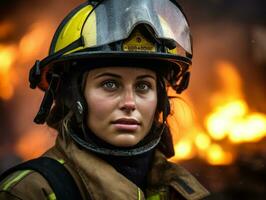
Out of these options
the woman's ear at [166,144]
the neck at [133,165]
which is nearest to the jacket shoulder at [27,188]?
the neck at [133,165]

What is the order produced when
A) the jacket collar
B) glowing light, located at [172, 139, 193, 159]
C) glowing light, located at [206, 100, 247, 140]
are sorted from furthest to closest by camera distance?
1. glowing light, located at [206, 100, 247, 140]
2. glowing light, located at [172, 139, 193, 159]
3. the jacket collar

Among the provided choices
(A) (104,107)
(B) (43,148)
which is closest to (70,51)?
(A) (104,107)

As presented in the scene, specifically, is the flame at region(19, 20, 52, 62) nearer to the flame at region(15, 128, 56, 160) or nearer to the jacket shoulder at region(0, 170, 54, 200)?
the flame at region(15, 128, 56, 160)

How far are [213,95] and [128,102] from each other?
6.56m

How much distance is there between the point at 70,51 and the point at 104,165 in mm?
639

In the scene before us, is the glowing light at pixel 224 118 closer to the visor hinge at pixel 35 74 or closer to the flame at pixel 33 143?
the flame at pixel 33 143

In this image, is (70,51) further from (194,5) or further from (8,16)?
(194,5)

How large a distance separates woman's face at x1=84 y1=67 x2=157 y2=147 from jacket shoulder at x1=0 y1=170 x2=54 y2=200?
0.41 m

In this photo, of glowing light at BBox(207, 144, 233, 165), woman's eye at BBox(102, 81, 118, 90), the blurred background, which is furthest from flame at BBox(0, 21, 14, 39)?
woman's eye at BBox(102, 81, 118, 90)

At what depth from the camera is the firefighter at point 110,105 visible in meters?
2.95

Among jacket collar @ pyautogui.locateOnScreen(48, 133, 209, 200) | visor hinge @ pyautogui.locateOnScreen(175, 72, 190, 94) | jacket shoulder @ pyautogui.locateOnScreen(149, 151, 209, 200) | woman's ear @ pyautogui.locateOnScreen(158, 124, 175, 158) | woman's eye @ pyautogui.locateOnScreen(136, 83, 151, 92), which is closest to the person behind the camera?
jacket collar @ pyautogui.locateOnScreen(48, 133, 209, 200)

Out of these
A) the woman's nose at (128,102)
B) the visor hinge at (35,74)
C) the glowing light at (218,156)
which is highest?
the visor hinge at (35,74)

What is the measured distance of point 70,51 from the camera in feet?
10.5

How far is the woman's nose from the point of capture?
3055 millimetres
